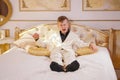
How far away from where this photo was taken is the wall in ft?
12.5

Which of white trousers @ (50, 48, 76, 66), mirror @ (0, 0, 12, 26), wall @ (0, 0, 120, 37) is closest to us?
white trousers @ (50, 48, 76, 66)

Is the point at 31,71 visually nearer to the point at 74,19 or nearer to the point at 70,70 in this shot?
the point at 70,70

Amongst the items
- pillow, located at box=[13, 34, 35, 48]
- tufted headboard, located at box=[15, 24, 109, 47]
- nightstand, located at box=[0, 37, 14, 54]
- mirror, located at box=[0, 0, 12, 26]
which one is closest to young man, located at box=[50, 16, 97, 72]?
pillow, located at box=[13, 34, 35, 48]

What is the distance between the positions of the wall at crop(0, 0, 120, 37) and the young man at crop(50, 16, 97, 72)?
0.74m

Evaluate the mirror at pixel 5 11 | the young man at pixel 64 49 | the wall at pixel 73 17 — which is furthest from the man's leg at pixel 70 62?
the mirror at pixel 5 11

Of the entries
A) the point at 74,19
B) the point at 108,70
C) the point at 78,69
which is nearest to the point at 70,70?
the point at 78,69

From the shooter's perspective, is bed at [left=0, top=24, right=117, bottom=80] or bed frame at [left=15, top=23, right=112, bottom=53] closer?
bed at [left=0, top=24, right=117, bottom=80]

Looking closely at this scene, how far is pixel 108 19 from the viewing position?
3822 mm

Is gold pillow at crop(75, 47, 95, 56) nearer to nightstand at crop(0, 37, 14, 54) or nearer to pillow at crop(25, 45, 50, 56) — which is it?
pillow at crop(25, 45, 50, 56)

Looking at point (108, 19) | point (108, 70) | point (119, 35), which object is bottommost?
point (108, 70)

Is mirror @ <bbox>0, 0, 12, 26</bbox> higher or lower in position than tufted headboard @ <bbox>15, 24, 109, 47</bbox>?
higher

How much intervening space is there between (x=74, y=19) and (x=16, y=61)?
1.47 meters

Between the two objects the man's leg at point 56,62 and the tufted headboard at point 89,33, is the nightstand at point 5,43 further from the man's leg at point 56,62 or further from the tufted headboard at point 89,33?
the man's leg at point 56,62

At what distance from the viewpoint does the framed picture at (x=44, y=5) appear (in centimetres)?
388
